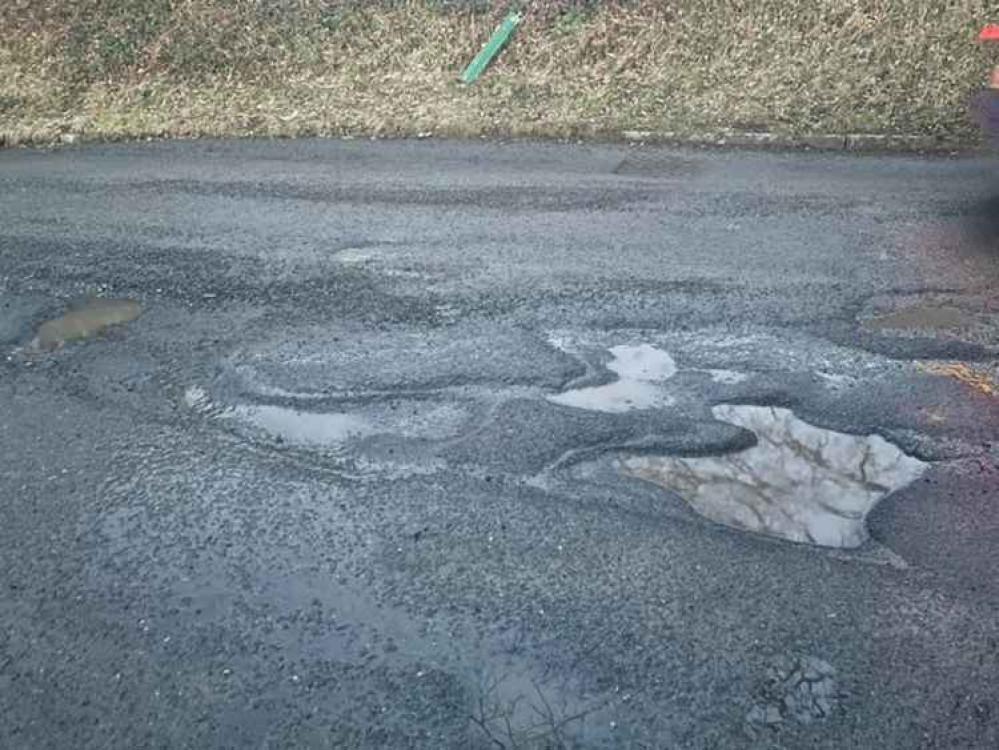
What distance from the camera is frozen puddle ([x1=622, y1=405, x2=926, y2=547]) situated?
4.15 metres

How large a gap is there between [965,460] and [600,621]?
83.2 inches

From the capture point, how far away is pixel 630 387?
5.13 meters

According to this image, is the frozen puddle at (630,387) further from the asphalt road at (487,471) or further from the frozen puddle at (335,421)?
the frozen puddle at (335,421)

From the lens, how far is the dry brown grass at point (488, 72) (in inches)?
396

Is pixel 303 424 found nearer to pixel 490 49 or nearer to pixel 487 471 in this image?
pixel 487 471

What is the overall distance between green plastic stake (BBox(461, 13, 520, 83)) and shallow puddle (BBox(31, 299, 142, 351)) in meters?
6.24

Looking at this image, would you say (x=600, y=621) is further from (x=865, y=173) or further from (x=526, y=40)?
(x=526, y=40)

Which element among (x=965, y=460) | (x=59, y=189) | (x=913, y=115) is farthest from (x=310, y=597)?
(x=913, y=115)

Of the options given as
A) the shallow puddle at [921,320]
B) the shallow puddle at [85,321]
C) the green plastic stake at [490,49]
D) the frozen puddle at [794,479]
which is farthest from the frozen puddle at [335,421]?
the green plastic stake at [490,49]

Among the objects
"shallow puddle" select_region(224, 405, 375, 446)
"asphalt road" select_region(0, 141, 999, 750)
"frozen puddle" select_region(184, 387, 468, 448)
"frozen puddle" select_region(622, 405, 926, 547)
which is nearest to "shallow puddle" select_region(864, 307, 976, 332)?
"asphalt road" select_region(0, 141, 999, 750)

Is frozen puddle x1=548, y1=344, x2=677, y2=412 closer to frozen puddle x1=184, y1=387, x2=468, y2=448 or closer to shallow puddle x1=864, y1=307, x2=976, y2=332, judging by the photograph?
frozen puddle x1=184, y1=387, x2=468, y2=448

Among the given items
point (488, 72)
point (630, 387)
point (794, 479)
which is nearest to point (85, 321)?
point (630, 387)

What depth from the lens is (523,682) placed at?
3.32m

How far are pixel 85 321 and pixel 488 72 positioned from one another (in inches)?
268
